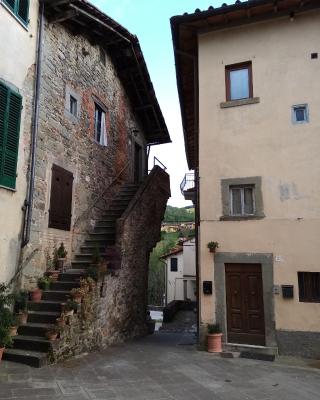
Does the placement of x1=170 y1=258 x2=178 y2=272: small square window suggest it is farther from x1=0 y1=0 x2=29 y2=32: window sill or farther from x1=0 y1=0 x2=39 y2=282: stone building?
x1=0 y1=0 x2=29 y2=32: window sill

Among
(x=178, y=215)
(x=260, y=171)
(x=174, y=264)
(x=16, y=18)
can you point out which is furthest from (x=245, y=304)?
(x=178, y=215)

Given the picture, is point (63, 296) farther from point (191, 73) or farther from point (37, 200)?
point (191, 73)

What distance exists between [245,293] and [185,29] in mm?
6463

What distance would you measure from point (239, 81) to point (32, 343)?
7.16 meters

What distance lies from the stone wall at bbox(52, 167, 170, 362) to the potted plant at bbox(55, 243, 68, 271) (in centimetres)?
113

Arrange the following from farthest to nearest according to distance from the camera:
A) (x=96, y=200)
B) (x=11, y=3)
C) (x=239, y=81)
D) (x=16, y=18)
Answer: (x=96, y=200) < (x=239, y=81) < (x=16, y=18) < (x=11, y=3)

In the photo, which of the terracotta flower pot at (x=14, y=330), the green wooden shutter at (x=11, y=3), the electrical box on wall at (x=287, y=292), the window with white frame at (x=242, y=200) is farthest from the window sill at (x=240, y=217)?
the green wooden shutter at (x=11, y=3)

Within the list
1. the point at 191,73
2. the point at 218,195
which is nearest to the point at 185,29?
the point at 191,73

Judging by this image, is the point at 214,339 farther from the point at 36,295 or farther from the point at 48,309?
Answer: the point at 36,295

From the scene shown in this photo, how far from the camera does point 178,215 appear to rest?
46.5m

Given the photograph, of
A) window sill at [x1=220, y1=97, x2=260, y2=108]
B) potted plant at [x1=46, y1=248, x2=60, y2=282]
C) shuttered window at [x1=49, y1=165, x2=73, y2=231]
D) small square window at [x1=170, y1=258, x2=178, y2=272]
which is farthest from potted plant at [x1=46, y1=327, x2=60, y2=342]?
small square window at [x1=170, y1=258, x2=178, y2=272]

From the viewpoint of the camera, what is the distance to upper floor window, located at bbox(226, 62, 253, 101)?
28.5ft

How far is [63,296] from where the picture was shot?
24.4ft

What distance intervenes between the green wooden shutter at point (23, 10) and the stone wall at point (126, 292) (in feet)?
16.5
